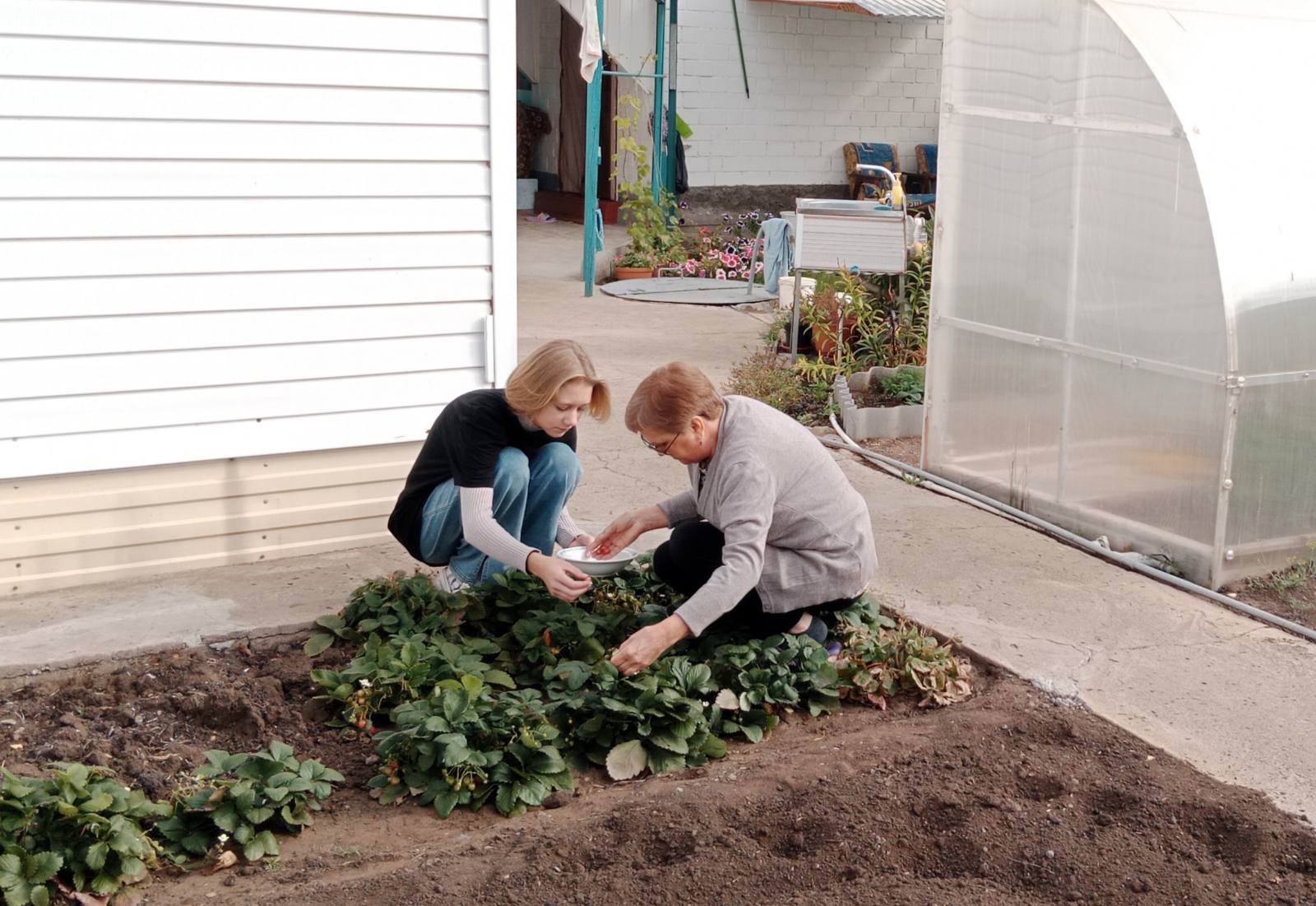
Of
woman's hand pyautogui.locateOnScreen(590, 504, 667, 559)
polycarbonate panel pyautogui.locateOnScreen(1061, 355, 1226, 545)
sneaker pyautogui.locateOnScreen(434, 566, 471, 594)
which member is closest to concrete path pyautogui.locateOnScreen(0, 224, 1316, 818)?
polycarbonate panel pyautogui.locateOnScreen(1061, 355, 1226, 545)

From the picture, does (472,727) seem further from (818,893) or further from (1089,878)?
(1089,878)

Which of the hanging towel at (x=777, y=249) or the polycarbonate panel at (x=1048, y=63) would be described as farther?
the hanging towel at (x=777, y=249)

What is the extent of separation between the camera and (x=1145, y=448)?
5.07m

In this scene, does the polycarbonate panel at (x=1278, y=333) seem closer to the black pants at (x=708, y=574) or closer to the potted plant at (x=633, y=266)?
the black pants at (x=708, y=574)

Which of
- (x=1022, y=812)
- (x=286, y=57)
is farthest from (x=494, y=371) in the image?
(x=1022, y=812)

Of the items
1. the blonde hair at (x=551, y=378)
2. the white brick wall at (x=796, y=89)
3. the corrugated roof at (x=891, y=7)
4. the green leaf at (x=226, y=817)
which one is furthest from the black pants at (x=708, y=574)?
the white brick wall at (x=796, y=89)

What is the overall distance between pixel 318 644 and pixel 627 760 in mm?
1131

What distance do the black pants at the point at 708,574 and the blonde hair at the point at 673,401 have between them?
0.49 meters

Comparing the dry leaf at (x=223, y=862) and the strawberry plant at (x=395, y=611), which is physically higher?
the strawberry plant at (x=395, y=611)

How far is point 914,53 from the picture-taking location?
16469 millimetres

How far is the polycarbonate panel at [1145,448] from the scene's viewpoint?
4.82 metres

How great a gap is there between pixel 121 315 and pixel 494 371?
129cm

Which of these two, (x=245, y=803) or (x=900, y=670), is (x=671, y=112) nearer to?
(x=900, y=670)

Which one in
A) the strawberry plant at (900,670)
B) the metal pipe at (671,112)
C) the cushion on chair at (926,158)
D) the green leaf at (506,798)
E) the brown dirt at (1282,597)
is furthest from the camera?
the cushion on chair at (926,158)
